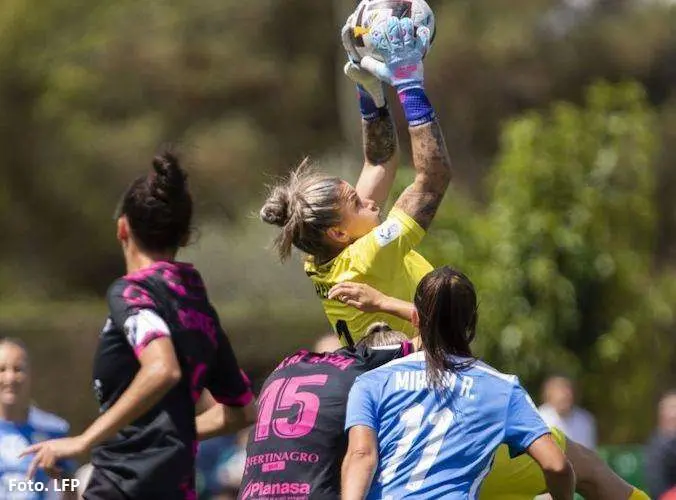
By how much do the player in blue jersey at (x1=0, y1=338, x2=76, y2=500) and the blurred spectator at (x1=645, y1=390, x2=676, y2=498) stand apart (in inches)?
194

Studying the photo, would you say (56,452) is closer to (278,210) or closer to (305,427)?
(305,427)

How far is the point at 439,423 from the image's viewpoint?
438cm

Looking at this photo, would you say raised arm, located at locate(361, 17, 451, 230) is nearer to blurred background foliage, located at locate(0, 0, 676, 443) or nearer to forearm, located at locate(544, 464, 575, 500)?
forearm, located at locate(544, 464, 575, 500)

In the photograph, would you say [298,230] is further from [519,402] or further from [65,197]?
[65,197]

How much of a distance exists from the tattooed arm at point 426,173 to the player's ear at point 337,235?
0.67 feet

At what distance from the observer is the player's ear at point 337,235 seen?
493 cm

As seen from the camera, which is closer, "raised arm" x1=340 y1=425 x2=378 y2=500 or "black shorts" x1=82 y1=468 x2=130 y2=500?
"raised arm" x1=340 y1=425 x2=378 y2=500

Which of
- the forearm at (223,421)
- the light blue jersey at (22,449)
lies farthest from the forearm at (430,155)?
the light blue jersey at (22,449)

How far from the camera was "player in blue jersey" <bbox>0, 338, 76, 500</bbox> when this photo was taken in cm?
627

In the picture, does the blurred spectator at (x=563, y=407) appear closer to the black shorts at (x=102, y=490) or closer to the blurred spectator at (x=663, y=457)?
the blurred spectator at (x=663, y=457)

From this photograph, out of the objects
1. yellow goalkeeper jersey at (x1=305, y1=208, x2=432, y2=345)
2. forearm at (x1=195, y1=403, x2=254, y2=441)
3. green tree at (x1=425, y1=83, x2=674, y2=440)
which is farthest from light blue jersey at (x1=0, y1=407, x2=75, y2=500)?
green tree at (x1=425, y1=83, x2=674, y2=440)

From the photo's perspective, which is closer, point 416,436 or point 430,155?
point 416,436

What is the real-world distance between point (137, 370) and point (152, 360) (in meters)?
0.18

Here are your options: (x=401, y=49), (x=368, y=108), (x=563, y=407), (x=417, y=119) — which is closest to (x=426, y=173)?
(x=417, y=119)
